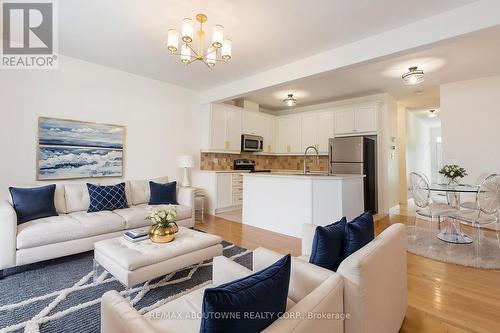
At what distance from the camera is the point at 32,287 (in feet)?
7.15

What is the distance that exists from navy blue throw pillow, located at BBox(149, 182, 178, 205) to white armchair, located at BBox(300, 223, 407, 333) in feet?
10.8

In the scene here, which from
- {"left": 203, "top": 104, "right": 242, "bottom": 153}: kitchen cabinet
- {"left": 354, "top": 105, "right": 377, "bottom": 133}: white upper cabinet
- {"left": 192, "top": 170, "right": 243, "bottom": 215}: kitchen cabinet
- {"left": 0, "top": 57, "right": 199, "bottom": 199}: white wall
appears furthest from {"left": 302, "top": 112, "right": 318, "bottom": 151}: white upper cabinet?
{"left": 0, "top": 57, "right": 199, "bottom": 199}: white wall

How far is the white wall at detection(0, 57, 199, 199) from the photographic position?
126 inches

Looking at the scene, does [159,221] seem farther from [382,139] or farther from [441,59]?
[382,139]

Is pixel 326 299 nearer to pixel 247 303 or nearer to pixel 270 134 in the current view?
pixel 247 303

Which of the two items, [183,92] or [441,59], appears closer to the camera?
[441,59]

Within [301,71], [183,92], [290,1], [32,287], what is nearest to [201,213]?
[183,92]

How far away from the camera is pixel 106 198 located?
339 cm

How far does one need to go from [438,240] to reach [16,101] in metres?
6.25

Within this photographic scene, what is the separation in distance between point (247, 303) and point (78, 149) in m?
4.01

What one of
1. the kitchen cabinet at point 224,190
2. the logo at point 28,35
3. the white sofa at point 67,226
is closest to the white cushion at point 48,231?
the white sofa at point 67,226

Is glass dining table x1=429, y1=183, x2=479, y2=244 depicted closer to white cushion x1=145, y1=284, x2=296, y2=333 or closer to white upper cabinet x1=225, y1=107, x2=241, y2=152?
white cushion x1=145, y1=284, x2=296, y2=333

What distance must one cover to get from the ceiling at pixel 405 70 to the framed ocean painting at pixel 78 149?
2.68 metres

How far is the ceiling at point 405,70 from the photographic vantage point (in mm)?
3137
